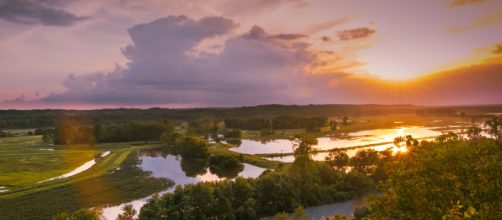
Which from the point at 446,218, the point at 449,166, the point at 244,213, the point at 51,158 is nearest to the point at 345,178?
the point at 244,213

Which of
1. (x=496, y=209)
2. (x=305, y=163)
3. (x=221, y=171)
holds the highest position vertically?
(x=496, y=209)

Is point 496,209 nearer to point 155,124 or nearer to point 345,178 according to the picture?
point 345,178

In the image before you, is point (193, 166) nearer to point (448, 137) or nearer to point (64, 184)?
point (64, 184)

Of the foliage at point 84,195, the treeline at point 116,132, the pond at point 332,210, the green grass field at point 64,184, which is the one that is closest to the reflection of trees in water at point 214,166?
the green grass field at point 64,184

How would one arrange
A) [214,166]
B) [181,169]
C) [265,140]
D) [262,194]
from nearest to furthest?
[262,194]
[181,169]
[214,166]
[265,140]

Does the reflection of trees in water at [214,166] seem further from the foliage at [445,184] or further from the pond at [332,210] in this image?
the foliage at [445,184]

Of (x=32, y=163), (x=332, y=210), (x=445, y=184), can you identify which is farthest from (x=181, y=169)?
(x=445, y=184)

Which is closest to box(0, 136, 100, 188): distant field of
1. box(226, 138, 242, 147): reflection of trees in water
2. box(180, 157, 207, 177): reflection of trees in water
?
box(180, 157, 207, 177): reflection of trees in water

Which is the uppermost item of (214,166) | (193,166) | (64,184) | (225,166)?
(64,184)
